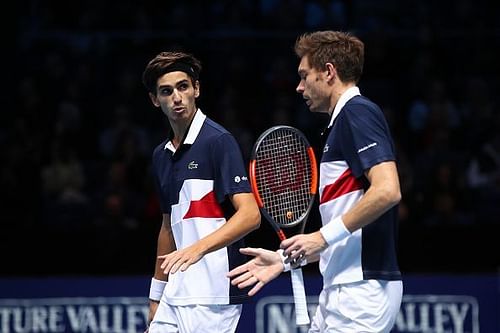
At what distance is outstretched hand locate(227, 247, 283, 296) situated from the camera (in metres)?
4.57

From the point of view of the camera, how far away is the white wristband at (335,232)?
438 cm

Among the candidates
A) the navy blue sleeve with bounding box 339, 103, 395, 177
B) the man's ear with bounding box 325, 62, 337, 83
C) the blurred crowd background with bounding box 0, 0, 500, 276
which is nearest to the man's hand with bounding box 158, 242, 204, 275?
the navy blue sleeve with bounding box 339, 103, 395, 177

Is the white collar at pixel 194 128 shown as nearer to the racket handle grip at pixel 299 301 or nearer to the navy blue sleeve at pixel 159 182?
the navy blue sleeve at pixel 159 182

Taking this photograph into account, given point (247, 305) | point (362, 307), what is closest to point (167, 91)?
point (362, 307)

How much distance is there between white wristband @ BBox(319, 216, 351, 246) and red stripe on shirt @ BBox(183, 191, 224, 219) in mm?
805

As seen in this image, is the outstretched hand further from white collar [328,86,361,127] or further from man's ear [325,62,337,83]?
man's ear [325,62,337,83]

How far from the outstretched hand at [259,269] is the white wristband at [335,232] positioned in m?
0.28

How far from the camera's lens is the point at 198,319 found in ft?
16.6

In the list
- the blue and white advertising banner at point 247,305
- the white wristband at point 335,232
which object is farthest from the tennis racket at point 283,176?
the blue and white advertising banner at point 247,305

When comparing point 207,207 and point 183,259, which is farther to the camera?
point 207,207

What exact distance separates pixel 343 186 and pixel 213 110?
686 centimetres

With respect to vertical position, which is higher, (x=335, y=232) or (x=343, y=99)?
(x=343, y=99)

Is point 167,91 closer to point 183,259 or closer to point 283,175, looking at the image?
point 283,175

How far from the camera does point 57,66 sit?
12.1 metres
